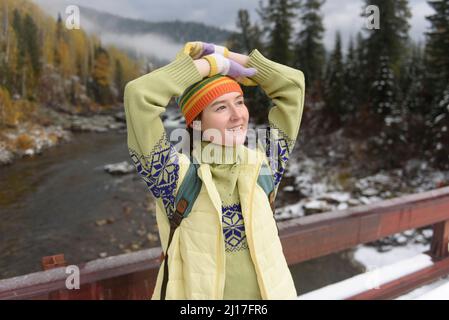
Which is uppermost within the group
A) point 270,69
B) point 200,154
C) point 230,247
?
point 270,69

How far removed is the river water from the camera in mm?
7223

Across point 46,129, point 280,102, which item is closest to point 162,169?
point 280,102

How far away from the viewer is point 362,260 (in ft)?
31.6

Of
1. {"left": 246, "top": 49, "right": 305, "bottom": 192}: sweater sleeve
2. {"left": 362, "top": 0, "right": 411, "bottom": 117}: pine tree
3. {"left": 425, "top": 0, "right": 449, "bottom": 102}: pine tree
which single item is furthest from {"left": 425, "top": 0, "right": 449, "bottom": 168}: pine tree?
{"left": 246, "top": 49, "right": 305, "bottom": 192}: sweater sleeve

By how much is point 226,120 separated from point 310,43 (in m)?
24.1

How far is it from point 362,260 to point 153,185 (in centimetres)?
974

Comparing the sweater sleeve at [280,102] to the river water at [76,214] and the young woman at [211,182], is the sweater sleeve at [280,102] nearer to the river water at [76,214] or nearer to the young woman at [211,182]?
the young woman at [211,182]

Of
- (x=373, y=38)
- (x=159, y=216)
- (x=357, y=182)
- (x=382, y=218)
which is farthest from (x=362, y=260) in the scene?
(x=373, y=38)

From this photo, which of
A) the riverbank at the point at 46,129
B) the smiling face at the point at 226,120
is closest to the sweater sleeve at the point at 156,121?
the smiling face at the point at 226,120

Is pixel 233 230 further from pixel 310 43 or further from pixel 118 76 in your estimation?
pixel 310 43

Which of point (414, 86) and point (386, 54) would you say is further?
point (414, 86)

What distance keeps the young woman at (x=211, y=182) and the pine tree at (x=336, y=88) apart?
67.9 feet

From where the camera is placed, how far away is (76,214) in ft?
31.3
